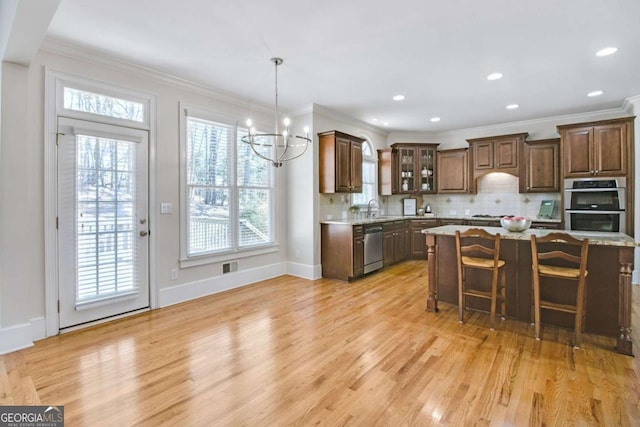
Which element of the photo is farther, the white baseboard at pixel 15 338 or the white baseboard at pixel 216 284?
the white baseboard at pixel 216 284

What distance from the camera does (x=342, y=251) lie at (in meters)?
5.10

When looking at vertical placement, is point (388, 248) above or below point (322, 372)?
above

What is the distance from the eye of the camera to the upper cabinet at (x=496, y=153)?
6.00 m

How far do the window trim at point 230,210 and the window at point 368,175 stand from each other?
219 cm

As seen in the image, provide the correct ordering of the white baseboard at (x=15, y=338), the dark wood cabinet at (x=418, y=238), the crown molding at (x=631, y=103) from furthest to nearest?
the dark wood cabinet at (x=418, y=238) < the crown molding at (x=631, y=103) < the white baseboard at (x=15, y=338)

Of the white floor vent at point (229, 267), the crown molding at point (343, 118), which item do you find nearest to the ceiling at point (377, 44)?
the crown molding at point (343, 118)

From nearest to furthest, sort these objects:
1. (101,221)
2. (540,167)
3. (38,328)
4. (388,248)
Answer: (38,328), (101,221), (540,167), (388,248)

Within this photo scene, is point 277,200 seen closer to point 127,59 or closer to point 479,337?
point 127,59

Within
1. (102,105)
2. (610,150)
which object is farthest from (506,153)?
(102,105)

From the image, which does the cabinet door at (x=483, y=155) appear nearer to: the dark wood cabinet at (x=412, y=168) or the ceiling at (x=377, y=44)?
the dark wood cabinet at (x=412, y=168)

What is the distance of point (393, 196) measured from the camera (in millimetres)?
7422

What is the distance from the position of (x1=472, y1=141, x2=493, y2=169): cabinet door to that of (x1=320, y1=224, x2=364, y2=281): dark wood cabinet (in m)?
3.13

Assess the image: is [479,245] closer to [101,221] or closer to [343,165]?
[343,165]

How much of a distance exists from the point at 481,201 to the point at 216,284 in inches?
221
